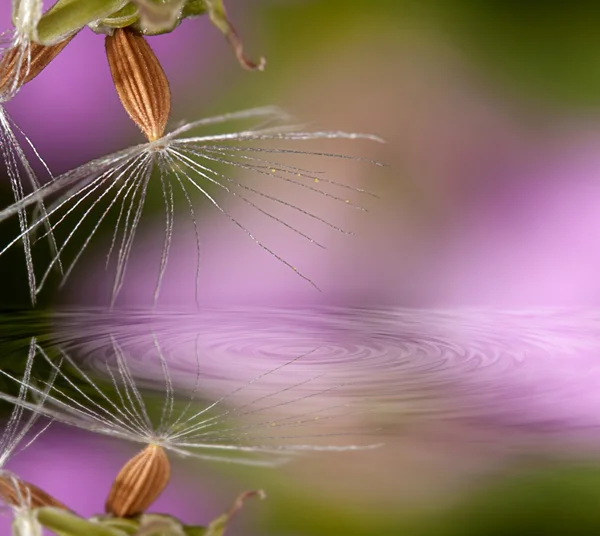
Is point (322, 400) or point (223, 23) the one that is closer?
point (223, 23)

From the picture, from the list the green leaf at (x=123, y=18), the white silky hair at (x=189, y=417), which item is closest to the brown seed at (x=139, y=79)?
the green leaf at (x=123, y=18)

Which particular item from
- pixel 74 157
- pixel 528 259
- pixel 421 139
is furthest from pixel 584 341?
pixel 74 157

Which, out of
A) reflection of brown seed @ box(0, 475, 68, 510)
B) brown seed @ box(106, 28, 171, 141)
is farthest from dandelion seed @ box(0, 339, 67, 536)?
brown seed @ box(106, 28, 171, 141)

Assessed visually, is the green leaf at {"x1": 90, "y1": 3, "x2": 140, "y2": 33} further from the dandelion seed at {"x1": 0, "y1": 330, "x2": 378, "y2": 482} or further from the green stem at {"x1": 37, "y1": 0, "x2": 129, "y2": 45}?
the dandelion seed at {"x1": 0, "y1": 330, "x2": 378, "y2": 482}

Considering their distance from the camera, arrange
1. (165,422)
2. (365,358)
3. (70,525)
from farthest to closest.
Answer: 1. (365,358)
2. (165,422)
3. (70,525)

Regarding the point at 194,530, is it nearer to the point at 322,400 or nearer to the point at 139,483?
the point at 139,483

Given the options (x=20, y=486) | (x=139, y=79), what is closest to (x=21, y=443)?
(x=20, y=486)

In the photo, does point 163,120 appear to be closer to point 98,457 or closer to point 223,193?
point 98,457

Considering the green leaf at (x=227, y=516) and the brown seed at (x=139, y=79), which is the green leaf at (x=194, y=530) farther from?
the brown seed at (x=139, y=79)
